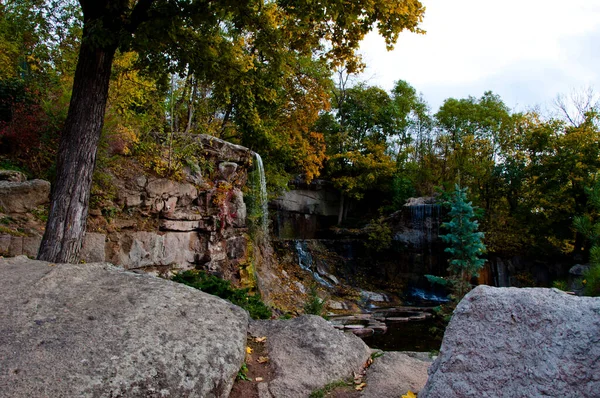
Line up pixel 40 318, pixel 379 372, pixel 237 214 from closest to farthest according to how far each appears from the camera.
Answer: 1. pixel 40 318
2. pixel 379 372
3. pixel 237 214

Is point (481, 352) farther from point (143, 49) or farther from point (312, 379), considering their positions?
point (143, 49)

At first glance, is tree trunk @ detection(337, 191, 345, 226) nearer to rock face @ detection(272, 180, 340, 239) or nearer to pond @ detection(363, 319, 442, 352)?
rock face @ detection(272, 180, 340, 239)

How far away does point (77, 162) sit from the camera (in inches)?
188

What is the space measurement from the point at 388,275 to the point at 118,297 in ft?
56.8

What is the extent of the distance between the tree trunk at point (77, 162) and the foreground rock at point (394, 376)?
12.7ft

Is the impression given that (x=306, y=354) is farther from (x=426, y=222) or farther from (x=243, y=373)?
(x=426, y=222)

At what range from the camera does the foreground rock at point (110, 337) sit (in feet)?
7.84

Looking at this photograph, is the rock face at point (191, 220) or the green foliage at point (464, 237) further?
the green foliage at point (464, 237)

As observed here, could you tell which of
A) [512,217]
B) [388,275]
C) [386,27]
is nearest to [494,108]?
[512,217]

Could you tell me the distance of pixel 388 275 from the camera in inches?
758

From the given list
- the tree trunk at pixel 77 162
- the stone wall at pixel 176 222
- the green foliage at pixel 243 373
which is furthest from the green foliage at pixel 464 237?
the tree trunk at pixel 77 162

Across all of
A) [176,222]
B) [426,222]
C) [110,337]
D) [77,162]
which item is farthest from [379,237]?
[110,337]

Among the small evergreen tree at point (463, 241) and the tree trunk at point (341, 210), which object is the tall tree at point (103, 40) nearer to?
the small evergreen tree at point (463, 241)

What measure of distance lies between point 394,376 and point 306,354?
0.80 metres
